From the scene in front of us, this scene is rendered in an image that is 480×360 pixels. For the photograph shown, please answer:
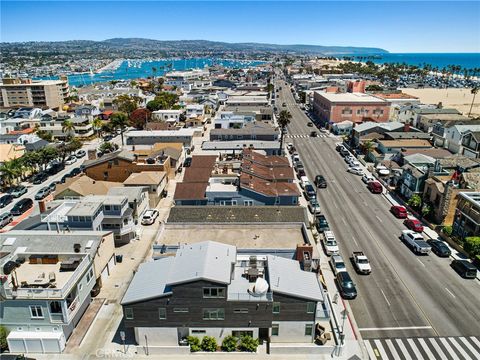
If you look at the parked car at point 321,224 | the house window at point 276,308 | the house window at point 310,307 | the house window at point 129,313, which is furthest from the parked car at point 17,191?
the house window at point 310,307

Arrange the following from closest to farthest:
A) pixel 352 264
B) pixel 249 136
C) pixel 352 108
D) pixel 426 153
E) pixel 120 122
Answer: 1. pixel 352 264
2. pixel 426 153
3. pixel 249 136
4. pixel 120 122
5. pixel 352 108

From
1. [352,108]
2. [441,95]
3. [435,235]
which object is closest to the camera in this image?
[435,235]

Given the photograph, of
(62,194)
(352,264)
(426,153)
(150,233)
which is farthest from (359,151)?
(62,194)

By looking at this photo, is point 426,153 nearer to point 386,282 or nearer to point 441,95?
point 386,282

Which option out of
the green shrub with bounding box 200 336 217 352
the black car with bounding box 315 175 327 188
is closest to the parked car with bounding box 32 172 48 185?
the black car with bounding box 315 175 327 188

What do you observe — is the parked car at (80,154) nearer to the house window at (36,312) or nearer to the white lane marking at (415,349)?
the house window at (36,312)

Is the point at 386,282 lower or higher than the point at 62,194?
lower

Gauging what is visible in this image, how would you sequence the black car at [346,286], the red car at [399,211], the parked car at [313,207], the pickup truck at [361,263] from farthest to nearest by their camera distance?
the red car at [399,211] < the parked car at [313,207] < the pickup truck at [361,263] < the black car at [346,286]
